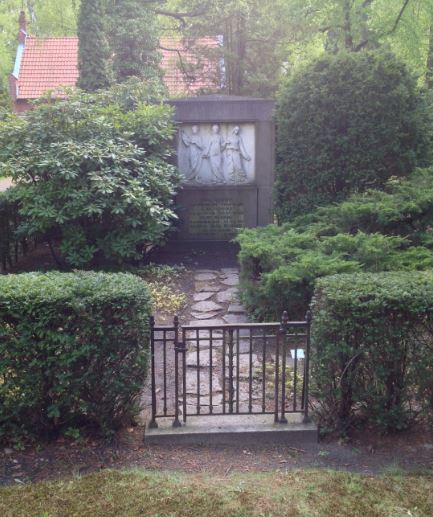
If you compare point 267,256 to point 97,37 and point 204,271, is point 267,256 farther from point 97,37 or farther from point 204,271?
point 97,37

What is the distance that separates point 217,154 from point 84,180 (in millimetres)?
3095

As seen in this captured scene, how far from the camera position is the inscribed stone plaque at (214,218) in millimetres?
9867

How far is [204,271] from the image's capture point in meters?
8.74

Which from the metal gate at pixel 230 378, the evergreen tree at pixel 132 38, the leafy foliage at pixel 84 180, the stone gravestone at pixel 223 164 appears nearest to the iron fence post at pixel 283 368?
the metal gate at pixel 230 378

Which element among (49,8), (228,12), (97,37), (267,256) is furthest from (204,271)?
(49,8)

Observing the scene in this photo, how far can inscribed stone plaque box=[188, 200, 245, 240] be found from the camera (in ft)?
32.4

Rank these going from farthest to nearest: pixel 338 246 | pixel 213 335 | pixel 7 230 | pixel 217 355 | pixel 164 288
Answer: pixel 7 230 → pixel 164 288 → pixel 338 246 → pixel 213 335 → pixel 217 355

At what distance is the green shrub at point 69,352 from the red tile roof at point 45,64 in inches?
1019

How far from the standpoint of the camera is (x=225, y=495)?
10.6 feet

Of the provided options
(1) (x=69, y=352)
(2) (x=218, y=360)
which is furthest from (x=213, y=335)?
(1) (x=69, y=352)

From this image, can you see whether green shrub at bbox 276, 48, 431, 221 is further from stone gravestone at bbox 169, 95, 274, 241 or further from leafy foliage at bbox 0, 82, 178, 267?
leafy foliage at bbox 0, 82, 178, 267

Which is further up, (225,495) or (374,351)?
(374,351)

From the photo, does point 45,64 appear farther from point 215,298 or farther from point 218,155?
point 215,298

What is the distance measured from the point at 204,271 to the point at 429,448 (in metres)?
5.32
